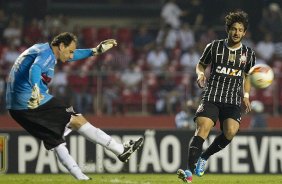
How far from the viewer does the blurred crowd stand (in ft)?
65.2

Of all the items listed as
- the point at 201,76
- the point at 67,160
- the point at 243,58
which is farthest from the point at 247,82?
the point at 67,160

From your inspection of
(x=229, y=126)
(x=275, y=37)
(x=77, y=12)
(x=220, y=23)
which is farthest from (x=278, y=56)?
(x=229, y=126)

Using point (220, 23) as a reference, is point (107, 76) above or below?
below

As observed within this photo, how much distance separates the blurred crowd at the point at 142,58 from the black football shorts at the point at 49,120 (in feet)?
28.1

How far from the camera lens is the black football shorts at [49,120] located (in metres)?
10.6

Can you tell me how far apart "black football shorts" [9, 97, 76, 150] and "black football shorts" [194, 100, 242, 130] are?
1.65 meters

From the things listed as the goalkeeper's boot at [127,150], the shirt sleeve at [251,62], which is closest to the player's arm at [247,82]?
the shirt sleeve at [251,62]

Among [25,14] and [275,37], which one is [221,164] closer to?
[275,37]

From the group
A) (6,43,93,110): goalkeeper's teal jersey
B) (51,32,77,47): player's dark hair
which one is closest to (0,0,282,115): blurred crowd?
(51,32,77,47): player's dark hair

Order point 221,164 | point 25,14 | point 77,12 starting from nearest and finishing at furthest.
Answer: point 221,164, point 25,14, point 77,12

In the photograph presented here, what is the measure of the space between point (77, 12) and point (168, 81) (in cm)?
586

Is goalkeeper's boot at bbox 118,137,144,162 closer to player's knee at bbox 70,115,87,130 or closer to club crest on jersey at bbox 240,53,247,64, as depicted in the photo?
player's knee at bbox 70,115,87,130

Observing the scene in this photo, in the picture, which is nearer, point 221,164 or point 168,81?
point 221,164

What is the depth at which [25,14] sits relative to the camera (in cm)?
2323
